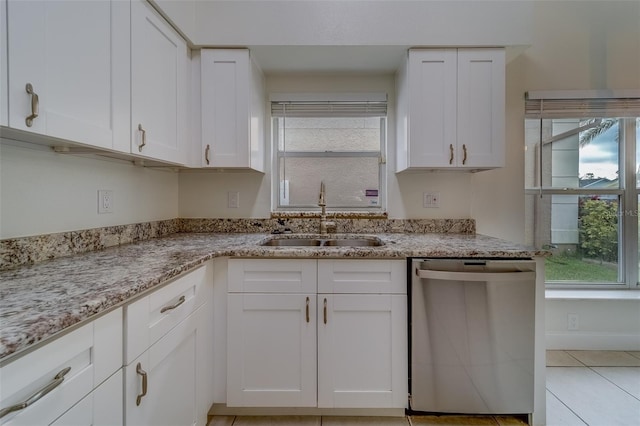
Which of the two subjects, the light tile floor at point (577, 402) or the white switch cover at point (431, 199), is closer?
the light tile floor at point (577, 402)

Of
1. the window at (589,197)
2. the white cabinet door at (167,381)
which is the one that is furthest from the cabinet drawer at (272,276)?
the window at (589,197)

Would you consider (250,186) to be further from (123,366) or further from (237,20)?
(123,366)

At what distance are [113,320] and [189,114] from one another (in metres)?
1.43

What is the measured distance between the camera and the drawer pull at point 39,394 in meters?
0.54

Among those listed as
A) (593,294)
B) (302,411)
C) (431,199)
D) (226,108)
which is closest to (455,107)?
(431,199)

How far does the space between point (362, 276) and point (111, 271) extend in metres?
1.06

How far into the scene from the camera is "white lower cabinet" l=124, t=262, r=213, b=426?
899 millimetres

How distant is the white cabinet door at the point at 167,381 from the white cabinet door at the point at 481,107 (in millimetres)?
1810

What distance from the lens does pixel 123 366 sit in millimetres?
855

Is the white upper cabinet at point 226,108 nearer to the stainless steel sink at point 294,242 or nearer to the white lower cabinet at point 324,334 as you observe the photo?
the stainless steel sink at point 294,242

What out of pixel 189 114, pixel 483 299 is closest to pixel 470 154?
pixel 483 299

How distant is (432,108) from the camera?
1.87 metres

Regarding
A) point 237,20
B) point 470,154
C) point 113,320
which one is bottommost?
point 113,320

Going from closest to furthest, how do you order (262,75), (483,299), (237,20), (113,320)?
1. (113,320)
2. (483,299)
3. (237,20)
4. (262,75)
